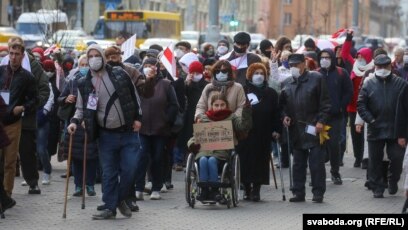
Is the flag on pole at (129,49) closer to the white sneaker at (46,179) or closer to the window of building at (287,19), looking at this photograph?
the white sneaker at (46,179)

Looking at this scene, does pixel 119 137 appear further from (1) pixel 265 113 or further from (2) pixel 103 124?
(1) pixel 265 113

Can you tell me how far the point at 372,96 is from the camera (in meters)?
17.6

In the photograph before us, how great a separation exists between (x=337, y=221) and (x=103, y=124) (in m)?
3.71

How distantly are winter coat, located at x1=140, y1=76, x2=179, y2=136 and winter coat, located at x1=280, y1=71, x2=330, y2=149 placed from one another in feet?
4.89

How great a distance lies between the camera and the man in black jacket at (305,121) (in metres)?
17.0

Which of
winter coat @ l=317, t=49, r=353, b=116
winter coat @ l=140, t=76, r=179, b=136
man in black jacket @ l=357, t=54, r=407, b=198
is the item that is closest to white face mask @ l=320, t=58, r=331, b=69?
winter coat @ l=317, t=49, r=353, b=116

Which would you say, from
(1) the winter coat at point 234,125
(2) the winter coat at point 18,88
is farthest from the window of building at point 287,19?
(2) the winter coat at point 18,88

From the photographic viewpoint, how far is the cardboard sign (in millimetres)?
16234

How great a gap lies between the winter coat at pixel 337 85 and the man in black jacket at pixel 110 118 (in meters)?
5.51

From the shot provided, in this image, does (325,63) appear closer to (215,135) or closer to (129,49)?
(129,49)

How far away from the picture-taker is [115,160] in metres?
14.9

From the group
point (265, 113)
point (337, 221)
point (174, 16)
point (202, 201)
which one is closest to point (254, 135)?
point (265, 113)

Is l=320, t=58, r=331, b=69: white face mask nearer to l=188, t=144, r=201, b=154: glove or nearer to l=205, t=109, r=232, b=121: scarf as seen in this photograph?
l=205, t=109, r=232, b=121: scarf

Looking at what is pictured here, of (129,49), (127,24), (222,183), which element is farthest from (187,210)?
(127,24)
